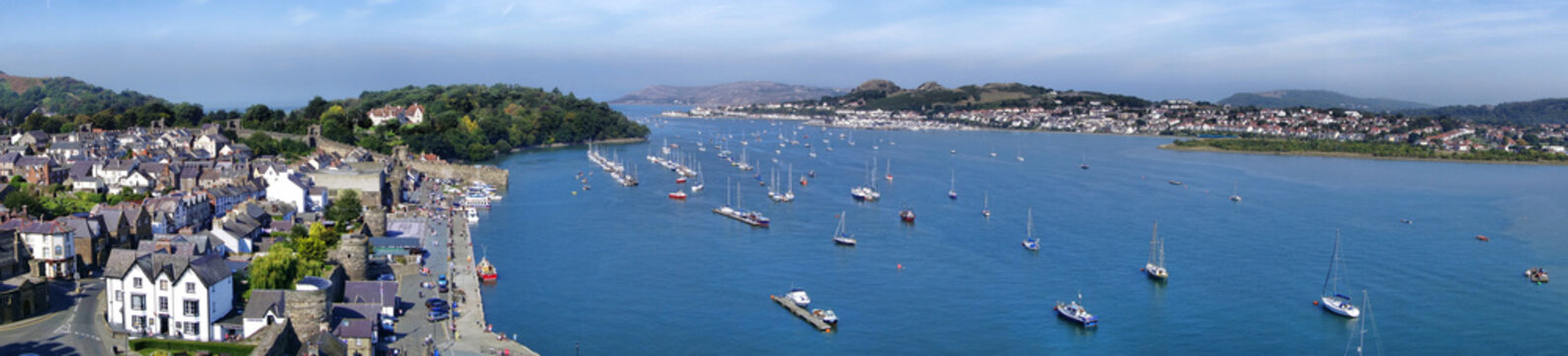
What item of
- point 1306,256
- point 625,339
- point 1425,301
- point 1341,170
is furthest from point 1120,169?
point 625,339

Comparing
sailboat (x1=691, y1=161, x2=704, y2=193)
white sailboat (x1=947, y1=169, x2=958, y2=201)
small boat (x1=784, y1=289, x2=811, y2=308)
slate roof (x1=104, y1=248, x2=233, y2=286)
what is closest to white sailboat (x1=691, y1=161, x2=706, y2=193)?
sailboat (x1=691, y1=161, x2=704, y2=193)

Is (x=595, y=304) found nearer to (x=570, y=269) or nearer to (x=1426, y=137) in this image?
(x=570, y=269)

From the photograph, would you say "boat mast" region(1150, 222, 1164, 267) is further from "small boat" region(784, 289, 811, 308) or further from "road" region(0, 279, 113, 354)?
"road" region(0, 279, 113, 354)

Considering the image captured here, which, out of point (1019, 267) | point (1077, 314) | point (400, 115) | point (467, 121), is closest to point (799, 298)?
point (1077, 314)

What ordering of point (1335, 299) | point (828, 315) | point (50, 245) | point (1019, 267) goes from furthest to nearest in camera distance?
point (1019, 267), point (1335, 299), point (828, 315), point (50, 245)

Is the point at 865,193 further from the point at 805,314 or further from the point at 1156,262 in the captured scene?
the point at 805,314
